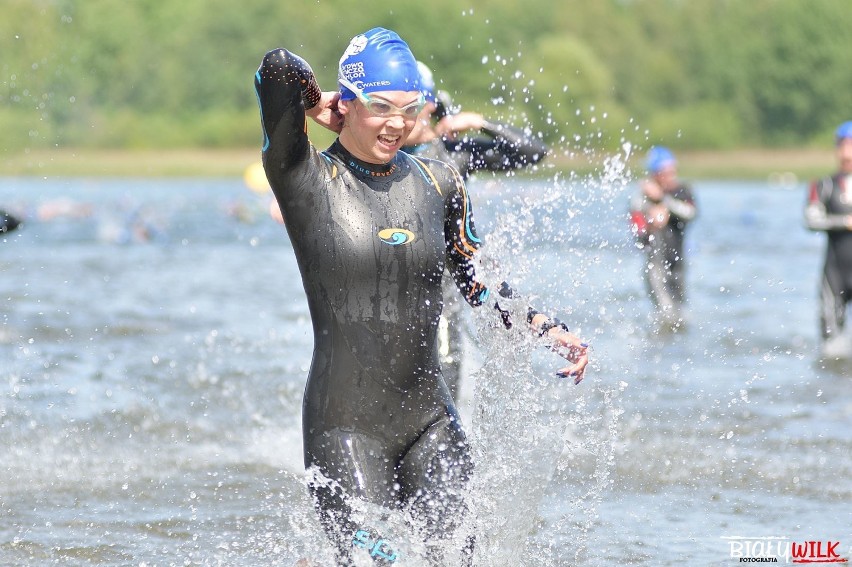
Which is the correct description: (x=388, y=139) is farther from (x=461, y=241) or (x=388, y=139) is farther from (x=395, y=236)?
(x=461, y=241)

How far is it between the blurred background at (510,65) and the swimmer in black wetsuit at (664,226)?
76.6 ft

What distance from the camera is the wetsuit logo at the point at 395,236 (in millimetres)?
4016

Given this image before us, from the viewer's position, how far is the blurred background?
2450 inches

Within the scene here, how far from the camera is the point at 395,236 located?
159 inches

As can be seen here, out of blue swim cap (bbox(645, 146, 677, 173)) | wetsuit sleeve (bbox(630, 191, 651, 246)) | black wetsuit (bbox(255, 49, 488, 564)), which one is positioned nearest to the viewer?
black wetsuit (bbox(255, 49, 488, 564))

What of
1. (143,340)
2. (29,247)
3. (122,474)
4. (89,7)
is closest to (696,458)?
(122,474)

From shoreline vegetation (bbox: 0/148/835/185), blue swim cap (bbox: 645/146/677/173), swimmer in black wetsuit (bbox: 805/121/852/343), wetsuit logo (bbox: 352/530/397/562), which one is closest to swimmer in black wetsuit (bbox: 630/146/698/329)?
blue swim cap (bbox: 645/146/677/173)

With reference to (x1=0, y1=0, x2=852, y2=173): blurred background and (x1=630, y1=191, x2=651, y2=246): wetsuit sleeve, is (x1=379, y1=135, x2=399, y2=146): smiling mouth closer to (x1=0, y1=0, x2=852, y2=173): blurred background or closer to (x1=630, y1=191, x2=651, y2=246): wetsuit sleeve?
(x1=630, y1=191, x2=651, y2=246): wetsuit sleeve

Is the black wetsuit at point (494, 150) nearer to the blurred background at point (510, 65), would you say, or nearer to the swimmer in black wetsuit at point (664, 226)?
the swimmer in black wetsuit at point (664, 226)

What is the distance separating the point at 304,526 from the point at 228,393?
4022 mm

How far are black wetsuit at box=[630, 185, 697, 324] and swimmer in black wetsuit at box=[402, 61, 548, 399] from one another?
7304 millimetres

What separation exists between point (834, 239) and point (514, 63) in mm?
66183

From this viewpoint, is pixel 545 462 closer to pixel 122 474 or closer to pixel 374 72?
pixel 122 474

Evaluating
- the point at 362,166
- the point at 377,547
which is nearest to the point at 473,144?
the point at 362,166
